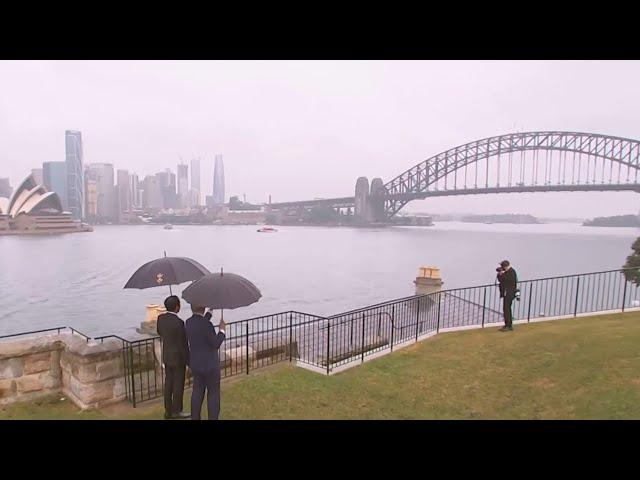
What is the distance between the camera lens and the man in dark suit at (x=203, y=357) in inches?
198

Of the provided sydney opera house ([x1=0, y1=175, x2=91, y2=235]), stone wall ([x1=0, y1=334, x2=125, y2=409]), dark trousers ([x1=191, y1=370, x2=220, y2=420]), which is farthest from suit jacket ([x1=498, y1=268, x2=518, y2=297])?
sydney opera house ([x1=0, y1=175, x2=91, y2=235])

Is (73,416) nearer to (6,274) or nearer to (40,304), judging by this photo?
(40,304)

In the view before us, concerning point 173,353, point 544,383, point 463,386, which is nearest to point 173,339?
point 173,353

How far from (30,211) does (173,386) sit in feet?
411

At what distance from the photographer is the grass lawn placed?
6020mm

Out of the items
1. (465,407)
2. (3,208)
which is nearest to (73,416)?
(465,407)

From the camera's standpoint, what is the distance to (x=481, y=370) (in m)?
7.74

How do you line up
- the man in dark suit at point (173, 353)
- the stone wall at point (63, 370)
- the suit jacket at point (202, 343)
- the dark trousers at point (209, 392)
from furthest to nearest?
the stone wall at point (63, 370), the man in dark suit at point (173, 353), the dark trousers at point (209, 392), the suit jacket at point (202, 343)

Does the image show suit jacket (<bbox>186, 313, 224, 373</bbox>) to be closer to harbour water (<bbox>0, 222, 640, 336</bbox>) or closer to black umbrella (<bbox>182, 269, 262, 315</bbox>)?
black umbrella (<bbox>182, 269, 262, 315</bbox>)

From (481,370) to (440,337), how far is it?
2.62m

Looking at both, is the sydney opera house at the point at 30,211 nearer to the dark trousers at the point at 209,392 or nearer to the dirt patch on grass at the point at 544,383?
the dark trousers at the point at 209,392

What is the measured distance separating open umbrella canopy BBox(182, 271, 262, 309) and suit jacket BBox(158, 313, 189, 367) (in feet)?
1.08

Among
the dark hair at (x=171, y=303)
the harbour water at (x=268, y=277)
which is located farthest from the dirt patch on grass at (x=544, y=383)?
the harbour water at (x=268, y=277)

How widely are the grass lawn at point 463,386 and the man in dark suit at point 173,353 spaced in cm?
53
